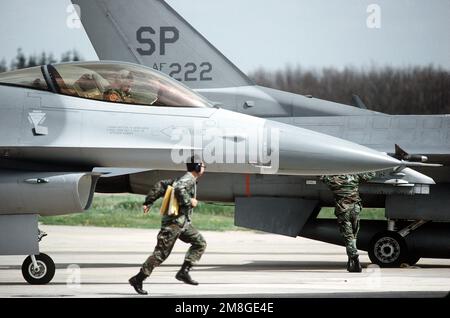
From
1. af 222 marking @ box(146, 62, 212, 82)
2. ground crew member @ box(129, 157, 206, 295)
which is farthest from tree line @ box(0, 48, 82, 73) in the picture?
ground crew member @ box(129, 157, 206, 295)

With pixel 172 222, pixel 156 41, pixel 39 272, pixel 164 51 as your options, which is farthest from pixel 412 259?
pixel 172 222

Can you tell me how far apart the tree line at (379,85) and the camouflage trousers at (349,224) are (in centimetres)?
472

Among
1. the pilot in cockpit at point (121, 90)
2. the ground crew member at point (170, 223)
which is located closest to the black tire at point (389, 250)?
the pilot in cockpit at point (121, 90)

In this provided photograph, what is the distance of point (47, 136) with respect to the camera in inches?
356

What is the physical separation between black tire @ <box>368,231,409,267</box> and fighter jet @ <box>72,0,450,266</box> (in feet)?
0.04

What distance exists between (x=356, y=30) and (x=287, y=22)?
1348mm

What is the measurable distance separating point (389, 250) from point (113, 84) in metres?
4.70

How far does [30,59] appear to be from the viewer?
12445 mm

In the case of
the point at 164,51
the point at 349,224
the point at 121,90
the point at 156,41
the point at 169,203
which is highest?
the point at 156,41

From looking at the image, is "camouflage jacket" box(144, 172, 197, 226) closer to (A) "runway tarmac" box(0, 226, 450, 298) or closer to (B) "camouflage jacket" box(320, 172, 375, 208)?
(A) "runway tarmac" box(0, 226, 450, 298)

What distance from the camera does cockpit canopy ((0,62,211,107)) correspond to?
9.27 m

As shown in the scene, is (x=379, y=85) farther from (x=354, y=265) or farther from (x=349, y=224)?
(x=354, y=265)

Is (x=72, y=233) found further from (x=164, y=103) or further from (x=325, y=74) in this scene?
(x=164, y=103)
